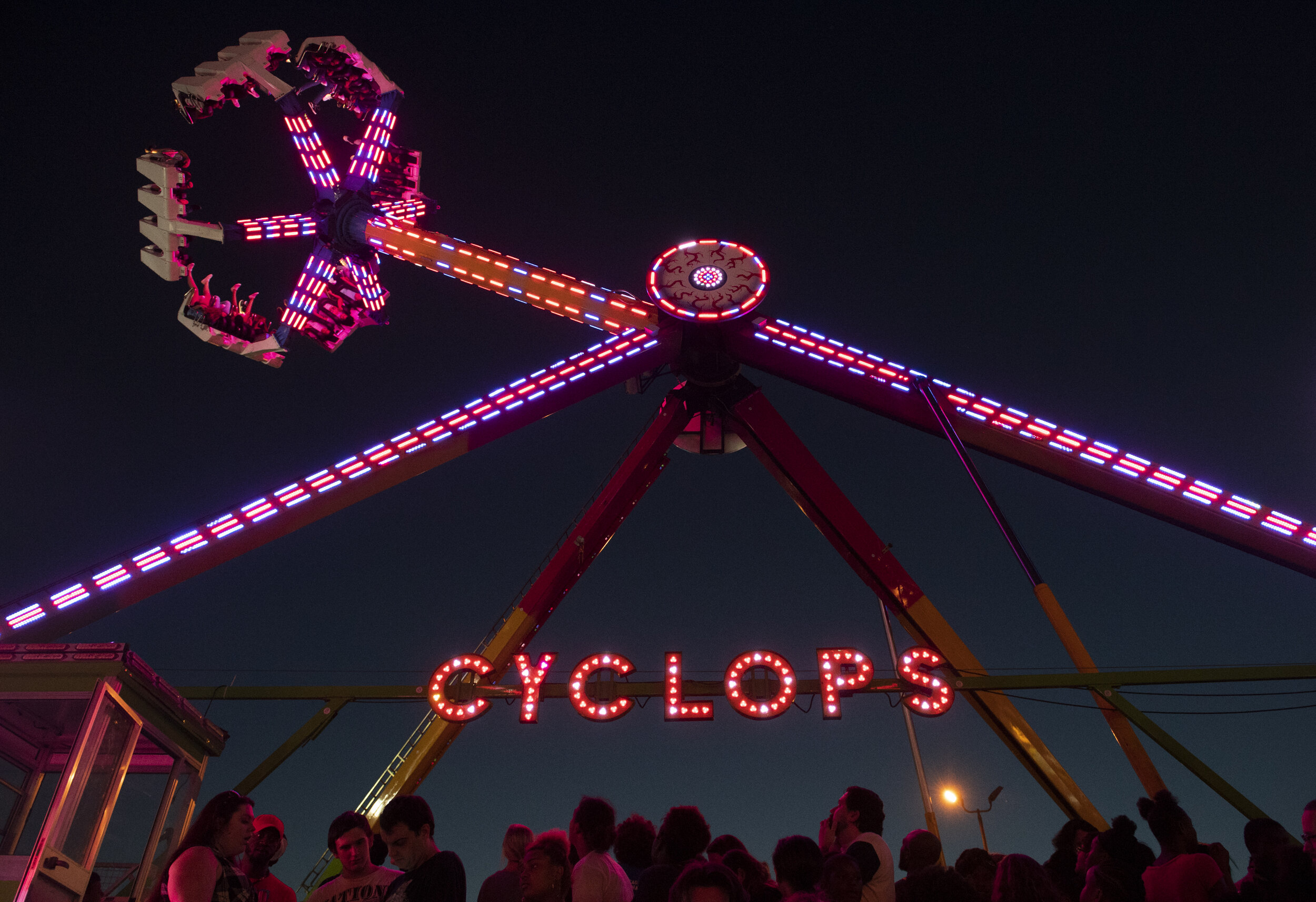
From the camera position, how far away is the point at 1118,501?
1513 centimetres

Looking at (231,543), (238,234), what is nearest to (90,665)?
(231,543)

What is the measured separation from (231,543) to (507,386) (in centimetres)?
534

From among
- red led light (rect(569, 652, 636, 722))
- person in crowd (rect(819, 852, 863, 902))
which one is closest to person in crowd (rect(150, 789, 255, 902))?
person in crowd (rect(819, 852, 863, 902))

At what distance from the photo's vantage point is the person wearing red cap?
6.44 m

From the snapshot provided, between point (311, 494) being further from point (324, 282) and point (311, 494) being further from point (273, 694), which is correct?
point (324, 282)

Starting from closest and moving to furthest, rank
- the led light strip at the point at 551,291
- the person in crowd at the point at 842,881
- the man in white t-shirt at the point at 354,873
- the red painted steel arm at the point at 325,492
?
the man in white t-shirt at the point at 354,873
the person in crowd at the point at 842,881
the red painted steel arm at the point at 325,492
the led light strip at the point at 551,291

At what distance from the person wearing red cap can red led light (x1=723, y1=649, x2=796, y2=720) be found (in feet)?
30.3

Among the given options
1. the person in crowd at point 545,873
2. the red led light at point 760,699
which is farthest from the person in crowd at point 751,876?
the red led light at point 760,699

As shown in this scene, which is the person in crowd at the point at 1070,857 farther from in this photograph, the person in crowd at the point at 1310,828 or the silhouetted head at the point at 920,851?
the person in crowd at the point at 1310,828

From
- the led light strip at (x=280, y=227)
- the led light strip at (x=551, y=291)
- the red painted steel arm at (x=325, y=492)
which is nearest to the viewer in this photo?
the red painted steel arm at (x=325, y=492)

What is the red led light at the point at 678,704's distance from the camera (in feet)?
49.8

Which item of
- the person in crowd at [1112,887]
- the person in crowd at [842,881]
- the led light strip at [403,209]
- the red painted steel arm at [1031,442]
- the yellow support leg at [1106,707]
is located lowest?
the person in crowd at [1112,887]

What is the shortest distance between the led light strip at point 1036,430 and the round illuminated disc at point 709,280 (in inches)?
27.5

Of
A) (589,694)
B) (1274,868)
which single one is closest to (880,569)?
(589,694)
